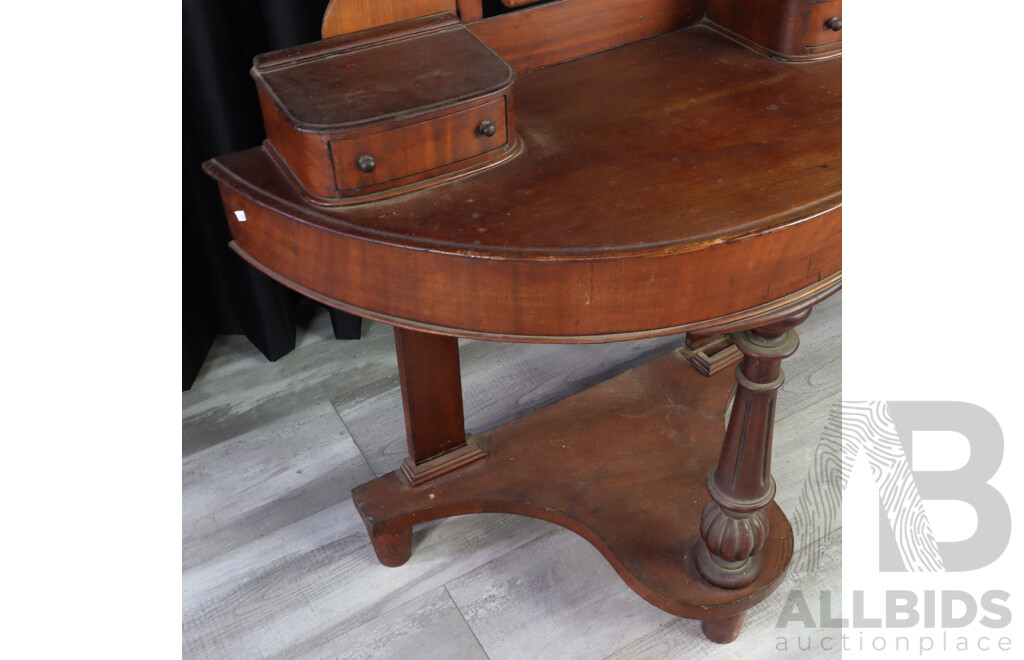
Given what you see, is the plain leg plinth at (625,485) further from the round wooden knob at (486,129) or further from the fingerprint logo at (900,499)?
the round wooden knob at (486,129)

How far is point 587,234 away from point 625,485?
29.9 inches

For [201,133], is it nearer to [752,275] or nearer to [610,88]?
[610,88]

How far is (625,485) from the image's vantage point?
158 centimetres

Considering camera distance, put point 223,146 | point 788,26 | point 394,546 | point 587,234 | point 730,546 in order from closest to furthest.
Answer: point 587,234 → point 788,26 → point 730,546 → point 394,546 → point 223,146

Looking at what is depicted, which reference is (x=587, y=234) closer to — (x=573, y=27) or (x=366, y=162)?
(x=366, y=162)

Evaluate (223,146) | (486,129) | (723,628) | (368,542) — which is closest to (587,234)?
(486,129)

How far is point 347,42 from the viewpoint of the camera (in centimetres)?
111

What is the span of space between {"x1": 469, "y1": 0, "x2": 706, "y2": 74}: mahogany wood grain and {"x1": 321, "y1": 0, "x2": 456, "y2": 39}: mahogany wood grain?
0.08 meters

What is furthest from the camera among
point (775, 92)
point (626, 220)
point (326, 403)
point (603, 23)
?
point (326, 403)

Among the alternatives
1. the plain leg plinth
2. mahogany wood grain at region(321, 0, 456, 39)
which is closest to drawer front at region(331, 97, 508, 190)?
mahogany wood grain at region(321, 0, 456, 39)

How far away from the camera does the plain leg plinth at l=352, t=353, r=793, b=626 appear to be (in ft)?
4.68

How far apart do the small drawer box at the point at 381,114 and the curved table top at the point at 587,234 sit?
0.08ft

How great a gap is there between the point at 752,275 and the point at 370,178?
17.1 inches

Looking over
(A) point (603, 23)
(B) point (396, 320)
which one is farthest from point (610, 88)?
(B) point (396, 320)
